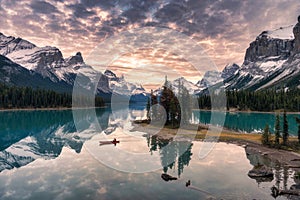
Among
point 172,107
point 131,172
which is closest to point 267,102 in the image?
point 172,107

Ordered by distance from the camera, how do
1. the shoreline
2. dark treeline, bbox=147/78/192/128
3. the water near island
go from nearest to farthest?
the water near island → the shoreline → dark treeline, bbox=147/78/192/128

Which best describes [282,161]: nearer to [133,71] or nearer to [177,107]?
[133,71]

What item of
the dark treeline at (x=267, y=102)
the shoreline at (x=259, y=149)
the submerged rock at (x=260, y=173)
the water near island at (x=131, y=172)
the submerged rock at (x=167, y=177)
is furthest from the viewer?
the dark treeline at (x=267, y=102)

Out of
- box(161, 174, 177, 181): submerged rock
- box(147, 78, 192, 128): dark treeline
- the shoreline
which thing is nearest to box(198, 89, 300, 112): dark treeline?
box(147, 78, 192, 128): dark treeline

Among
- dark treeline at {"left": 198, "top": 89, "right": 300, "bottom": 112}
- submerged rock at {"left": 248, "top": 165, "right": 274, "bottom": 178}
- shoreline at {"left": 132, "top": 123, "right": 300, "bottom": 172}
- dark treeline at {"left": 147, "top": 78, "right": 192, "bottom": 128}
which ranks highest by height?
dark treeline at {"left": 198, "top": 89, "right": 300, "bottom": 112}

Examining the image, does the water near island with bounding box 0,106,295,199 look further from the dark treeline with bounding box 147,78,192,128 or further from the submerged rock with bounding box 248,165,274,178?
the dark treeline with bounding box 147,78,192,128

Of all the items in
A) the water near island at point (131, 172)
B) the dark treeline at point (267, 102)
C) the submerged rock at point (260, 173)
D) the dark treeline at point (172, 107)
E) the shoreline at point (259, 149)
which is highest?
the dark treeline at point (267, 102)

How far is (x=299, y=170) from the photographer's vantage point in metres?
40.5

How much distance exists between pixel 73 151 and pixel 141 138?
22.2 meters

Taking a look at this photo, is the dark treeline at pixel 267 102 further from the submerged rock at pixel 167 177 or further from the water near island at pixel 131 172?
the submerged rock at pixel 167 177

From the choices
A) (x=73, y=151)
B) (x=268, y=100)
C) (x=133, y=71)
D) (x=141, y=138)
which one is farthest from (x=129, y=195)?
(x=268, y=100)

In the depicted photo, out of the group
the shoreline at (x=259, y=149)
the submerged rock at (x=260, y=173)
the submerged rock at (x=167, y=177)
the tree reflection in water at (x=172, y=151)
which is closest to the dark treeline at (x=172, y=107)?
the shoreline at (x=259, y=149)

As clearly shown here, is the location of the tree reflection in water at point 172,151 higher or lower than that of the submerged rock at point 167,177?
higher

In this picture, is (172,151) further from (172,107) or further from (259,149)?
(172,107)
